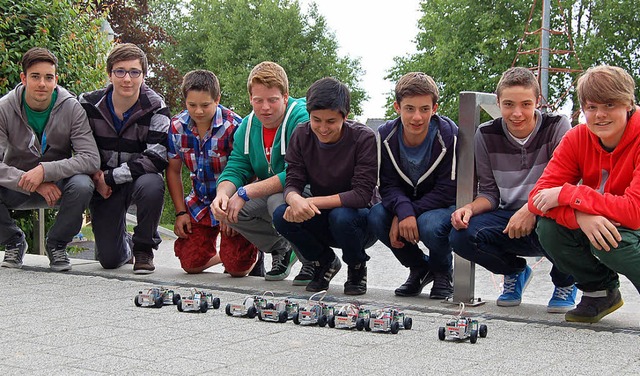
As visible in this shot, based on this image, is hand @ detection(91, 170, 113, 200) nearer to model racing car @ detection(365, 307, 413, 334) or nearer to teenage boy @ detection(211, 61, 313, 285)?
teenage boy @ detection(211, 61, 313, 285)

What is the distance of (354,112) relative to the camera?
2125 inches

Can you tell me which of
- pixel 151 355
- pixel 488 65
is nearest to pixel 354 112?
pixel 488 65

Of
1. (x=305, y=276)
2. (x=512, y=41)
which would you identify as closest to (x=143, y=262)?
(x=305, y=276)

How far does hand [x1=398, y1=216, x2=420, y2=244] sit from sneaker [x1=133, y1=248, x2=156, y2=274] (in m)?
2.28

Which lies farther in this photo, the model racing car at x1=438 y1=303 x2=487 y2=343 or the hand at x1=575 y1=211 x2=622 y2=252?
the hand at x1=575 y1=211 x2=622 y2=252

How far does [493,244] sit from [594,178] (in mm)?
796

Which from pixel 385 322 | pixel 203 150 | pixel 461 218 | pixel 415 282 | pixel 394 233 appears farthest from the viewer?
pixel 203 150

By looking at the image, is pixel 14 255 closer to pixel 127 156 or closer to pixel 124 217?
pixel 124 217

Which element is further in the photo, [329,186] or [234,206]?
[234,206]

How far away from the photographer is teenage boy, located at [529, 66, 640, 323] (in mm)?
4527

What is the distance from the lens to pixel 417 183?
229 inches

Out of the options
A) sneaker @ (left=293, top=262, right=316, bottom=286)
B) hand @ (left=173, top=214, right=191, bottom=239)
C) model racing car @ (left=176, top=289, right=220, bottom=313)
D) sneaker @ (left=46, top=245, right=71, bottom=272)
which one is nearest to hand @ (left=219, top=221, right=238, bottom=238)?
hand @ (left=173, top=214, right=191, bottom=239)

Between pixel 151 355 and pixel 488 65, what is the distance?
36.5 meters

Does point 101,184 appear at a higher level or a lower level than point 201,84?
lower
